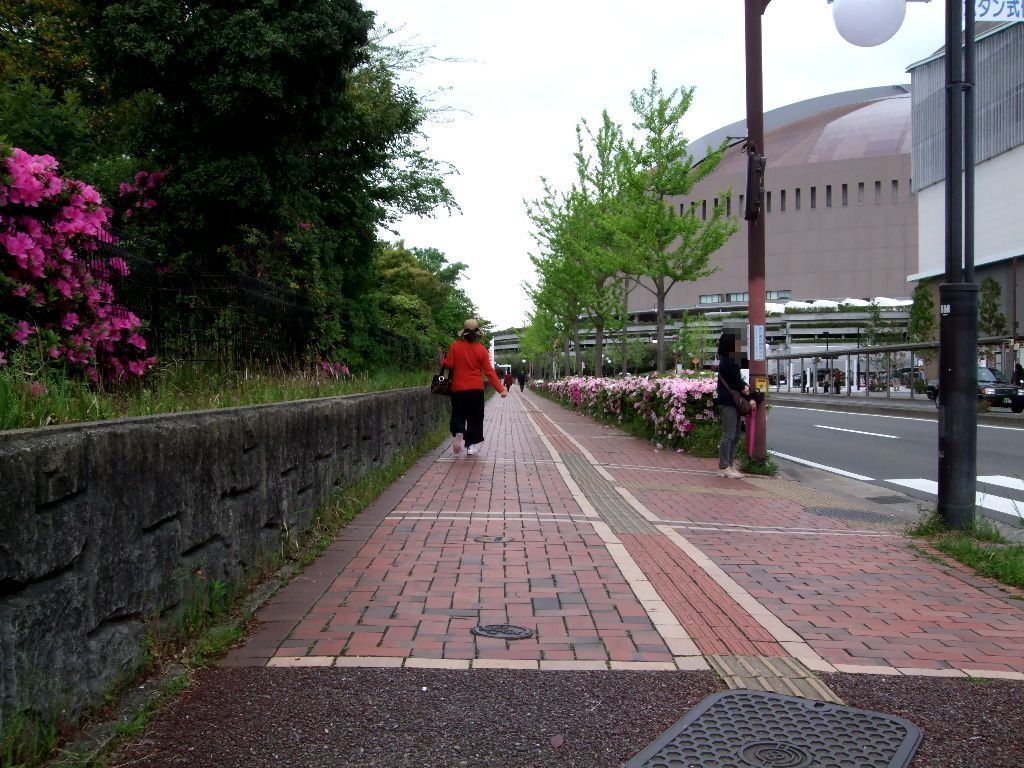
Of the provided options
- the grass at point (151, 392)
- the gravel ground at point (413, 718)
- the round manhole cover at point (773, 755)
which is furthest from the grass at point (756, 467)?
the round manhole cover at point (773, 755)

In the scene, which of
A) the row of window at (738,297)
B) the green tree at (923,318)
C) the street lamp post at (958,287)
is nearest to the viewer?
the street lamp post at (958,287)

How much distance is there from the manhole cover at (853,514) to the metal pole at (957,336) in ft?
3.98

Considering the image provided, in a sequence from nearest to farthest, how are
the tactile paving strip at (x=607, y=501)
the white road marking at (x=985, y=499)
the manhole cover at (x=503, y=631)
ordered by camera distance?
the manhole cover at (x=503, y=631), the tactile paving strip at (x=607, y=501), the white road marking at (x=985, y=499)

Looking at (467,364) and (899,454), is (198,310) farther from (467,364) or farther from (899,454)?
(899,454)

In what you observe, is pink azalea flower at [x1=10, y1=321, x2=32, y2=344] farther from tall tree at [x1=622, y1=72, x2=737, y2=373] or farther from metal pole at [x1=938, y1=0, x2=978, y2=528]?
tall tree at [x1=622, y1=72, x2=737, y2=373]

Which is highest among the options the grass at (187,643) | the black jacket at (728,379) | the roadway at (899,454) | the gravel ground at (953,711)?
the black jacket at (728,379)

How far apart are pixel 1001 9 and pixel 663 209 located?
1426 centimetres

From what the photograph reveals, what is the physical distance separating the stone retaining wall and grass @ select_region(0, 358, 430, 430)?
0.26 metres

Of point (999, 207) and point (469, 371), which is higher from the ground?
point (999, 207)

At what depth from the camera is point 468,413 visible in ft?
41.8

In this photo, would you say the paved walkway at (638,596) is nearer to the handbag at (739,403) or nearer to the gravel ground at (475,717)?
the gravel ground at (475,717)

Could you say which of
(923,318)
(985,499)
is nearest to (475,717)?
(985,499)

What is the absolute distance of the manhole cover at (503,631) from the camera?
14.0ft

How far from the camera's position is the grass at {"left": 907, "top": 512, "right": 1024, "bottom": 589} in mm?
5723
